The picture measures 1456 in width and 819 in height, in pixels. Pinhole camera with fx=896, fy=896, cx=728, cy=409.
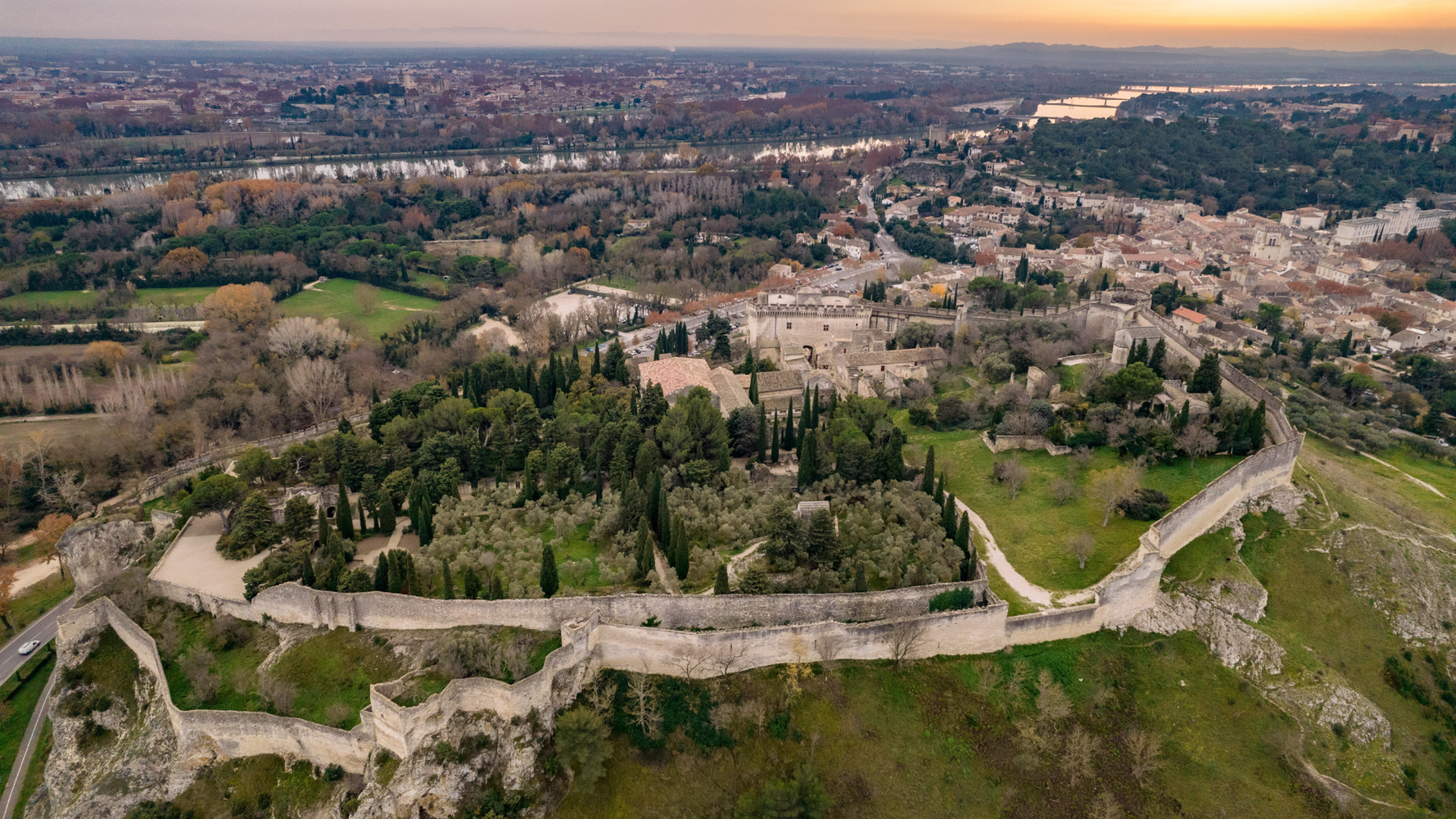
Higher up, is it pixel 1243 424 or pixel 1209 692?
pixel 1243 424

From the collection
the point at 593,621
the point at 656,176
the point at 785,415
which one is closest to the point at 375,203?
the point at 656,176

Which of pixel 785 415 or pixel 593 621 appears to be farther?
pixel 785 415

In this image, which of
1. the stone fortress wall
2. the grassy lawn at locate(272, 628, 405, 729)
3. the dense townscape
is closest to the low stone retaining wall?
the dense townscape

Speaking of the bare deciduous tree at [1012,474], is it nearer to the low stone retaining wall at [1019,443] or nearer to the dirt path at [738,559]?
the low stone retaining wall at [1019,443]

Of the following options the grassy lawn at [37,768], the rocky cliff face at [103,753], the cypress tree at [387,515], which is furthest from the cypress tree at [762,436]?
the grassy lawn at [37,768]

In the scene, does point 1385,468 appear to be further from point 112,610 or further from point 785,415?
point 112,610

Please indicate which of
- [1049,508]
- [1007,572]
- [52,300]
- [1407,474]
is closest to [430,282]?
[52,300]

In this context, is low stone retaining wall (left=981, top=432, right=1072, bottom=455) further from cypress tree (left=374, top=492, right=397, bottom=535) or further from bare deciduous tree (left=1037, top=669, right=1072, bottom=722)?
cypress tree (left=374, top=492, right=397, bottom=535)
